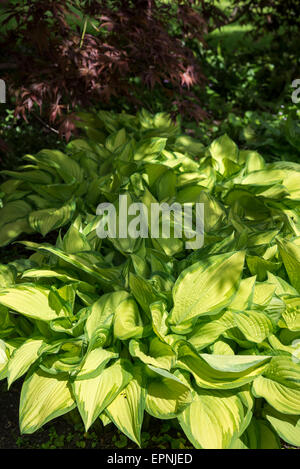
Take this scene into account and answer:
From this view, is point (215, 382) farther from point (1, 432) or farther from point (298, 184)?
point (298, 184)

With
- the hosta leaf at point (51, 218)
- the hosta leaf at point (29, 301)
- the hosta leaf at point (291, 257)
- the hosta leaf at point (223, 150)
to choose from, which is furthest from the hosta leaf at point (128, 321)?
the hosta leaf at point (223, 150)

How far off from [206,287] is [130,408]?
59cm

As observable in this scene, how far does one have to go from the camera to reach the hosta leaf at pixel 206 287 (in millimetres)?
2068

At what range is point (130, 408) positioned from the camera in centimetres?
193

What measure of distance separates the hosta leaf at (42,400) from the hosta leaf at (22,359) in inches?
2.7

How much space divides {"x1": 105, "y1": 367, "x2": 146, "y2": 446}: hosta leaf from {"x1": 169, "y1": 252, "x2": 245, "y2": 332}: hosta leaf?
0.30 m

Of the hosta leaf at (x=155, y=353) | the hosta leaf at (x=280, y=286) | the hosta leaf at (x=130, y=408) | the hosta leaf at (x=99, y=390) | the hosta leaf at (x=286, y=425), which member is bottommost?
the hosta leaf at (x=286, y=425)

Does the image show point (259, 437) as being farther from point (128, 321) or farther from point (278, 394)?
point (128, 321)

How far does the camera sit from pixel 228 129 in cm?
439

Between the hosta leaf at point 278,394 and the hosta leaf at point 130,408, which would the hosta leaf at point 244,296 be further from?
the hosta leaf at point 130,408

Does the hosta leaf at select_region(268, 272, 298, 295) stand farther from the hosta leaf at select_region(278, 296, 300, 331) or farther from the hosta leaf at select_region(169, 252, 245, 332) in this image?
the hosta leaf at select_region(169, 252, 245, 332)

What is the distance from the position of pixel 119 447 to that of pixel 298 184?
6.17 ft

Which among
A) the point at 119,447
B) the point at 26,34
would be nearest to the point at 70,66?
the point at 26,34

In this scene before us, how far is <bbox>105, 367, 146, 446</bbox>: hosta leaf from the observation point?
1.84 meters
